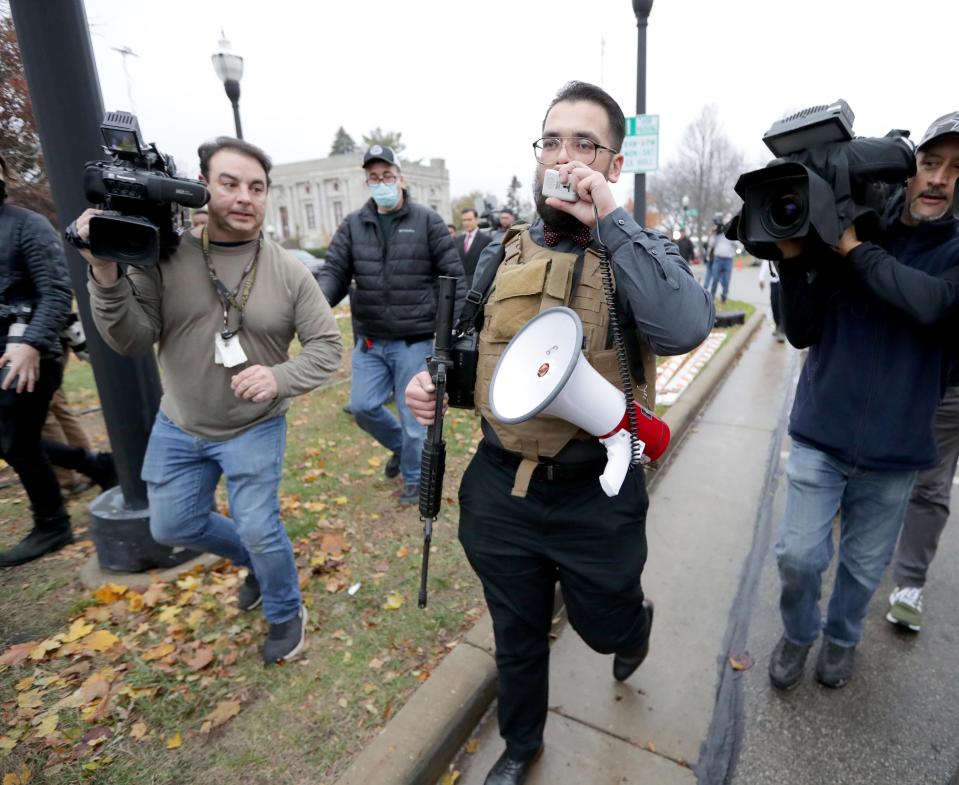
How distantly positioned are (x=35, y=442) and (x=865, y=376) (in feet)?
13.7

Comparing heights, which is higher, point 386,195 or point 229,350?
point 386,195

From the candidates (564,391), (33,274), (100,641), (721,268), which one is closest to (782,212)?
(564,391)

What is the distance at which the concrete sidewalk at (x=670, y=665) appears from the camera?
Result: 7.25 feet

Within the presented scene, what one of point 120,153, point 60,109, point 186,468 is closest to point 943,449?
point 186,468

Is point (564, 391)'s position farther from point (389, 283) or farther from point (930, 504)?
point (389, 283)

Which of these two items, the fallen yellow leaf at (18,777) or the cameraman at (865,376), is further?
the fallen yellow leaf at (18,777)

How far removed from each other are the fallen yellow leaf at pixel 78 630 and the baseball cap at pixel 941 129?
3.92 m

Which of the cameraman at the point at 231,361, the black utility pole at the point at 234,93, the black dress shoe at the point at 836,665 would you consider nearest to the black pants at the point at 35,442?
the cameraman at the point at 231,361

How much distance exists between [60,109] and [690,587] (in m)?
3.97

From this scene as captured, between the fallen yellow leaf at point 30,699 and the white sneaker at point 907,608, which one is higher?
the fallen yellow leaf at point 30,699

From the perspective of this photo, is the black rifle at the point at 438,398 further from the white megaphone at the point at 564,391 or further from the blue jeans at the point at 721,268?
the blue jeans at the point at 721,268

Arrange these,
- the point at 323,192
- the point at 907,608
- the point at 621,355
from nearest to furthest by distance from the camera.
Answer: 1. the point at 621,355
2. the point at 907,608
3. the point at 323,192

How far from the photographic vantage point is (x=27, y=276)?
10.3ft

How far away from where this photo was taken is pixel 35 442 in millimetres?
3369
